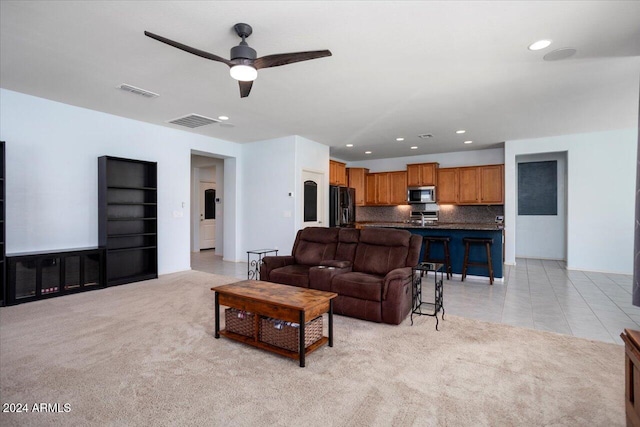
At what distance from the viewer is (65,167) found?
15.4 feet

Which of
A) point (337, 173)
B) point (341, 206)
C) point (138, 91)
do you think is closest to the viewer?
point (138, 91)

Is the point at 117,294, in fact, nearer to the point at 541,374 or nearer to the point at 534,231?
the point at 541,374

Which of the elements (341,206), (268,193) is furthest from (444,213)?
(268,193)

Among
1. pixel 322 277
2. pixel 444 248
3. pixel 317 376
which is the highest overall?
pixel 444 248

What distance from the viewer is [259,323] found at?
2.78 metres

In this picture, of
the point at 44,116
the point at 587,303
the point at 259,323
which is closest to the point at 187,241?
the point at 44,116

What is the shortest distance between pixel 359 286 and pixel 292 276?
96cm

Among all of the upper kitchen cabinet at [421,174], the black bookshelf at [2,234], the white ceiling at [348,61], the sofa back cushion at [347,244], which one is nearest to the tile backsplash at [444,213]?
→ the upper kitchen cabinet at [421,174]

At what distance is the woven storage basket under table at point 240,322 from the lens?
2.87 m

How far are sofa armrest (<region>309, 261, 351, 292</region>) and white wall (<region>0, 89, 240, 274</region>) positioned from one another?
3.56 meters

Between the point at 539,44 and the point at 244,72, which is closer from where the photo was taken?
the point at 244,72

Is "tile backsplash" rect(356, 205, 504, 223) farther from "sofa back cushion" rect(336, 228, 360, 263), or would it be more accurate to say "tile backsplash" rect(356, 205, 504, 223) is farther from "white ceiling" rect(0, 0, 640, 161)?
"sofa back cushion" rect(336, 228, 360, 263)

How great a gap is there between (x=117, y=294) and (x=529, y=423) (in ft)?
16.1

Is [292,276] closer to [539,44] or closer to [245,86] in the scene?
[245,86]
